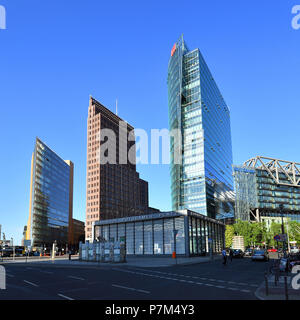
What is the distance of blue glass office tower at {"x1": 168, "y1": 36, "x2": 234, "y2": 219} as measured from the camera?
353ft

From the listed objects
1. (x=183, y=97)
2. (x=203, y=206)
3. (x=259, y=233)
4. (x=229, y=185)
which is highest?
(x=183, y=97)

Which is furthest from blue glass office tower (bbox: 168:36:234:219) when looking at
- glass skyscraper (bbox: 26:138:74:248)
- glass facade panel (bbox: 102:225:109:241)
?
glass skyscraper (bbox: 26:138:74:248)

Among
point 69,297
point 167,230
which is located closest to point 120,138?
point 167,230

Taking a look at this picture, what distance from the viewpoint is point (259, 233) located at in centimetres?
9988

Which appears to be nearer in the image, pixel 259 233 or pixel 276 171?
pixel 259 233

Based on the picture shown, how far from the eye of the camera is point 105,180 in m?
167

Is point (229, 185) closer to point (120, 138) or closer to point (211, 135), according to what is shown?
point (211, 135)

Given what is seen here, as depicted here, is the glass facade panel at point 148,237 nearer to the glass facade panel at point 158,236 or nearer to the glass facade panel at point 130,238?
the glass facade panel at point 158,236

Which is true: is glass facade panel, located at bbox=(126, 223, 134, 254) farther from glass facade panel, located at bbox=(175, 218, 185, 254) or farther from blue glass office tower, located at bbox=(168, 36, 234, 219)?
blue glass office tower, located at bbox=(168, 36, 234, 219)

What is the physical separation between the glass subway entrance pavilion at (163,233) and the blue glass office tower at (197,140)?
149 ft

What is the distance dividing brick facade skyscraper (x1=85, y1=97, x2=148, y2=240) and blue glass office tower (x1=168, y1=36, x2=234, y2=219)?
51.5m

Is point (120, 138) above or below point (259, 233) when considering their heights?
above
